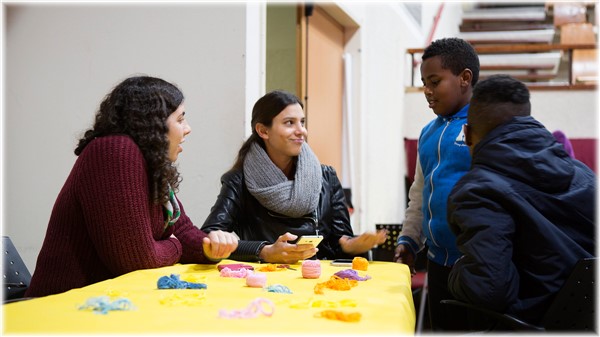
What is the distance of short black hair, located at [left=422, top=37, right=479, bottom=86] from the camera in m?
2.47

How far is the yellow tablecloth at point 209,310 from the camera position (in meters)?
1.27

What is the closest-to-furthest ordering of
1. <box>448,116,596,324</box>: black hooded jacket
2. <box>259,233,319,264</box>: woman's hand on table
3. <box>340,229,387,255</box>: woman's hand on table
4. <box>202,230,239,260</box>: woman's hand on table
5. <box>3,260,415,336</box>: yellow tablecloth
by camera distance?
<box>3,260,415,336</box>: yellow tablecloth → <box>448,116,596,324</box>: black hooded jacket → <box>202,230,239,260</box>: woman's hand on table → <box>259,233,319,264</box>: woman's hand on table → <box>340,229,387,255</box>: woman's hand on table

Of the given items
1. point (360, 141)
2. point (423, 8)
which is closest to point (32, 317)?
point (360, 141)

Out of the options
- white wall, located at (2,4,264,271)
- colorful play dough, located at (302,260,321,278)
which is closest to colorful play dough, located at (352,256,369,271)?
colorful play dough, located at (302,260,321,278)

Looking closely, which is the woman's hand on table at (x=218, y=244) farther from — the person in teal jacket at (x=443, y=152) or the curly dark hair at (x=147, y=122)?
the person in teal jacket at (x=443, y=152)

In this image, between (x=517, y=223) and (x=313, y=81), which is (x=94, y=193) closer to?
(x=517, y=223)

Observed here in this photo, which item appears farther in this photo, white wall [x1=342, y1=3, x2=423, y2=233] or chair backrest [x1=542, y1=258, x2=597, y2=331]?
white wall [x1=342, y1=3, x2=423, y2=233]

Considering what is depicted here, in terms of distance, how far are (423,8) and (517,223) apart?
282 inches

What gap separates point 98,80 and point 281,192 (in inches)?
65.2

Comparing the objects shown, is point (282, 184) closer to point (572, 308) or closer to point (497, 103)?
point (497, 103)

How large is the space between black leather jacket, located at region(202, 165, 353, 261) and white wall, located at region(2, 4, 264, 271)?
822mm

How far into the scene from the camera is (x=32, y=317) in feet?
4.42

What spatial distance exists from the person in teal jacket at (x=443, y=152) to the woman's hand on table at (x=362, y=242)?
141mm

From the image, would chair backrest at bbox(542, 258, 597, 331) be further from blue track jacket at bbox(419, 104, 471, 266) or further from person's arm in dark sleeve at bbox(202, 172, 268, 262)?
person's arm in dark sleeve at bbox(202, 172, 268, 262)
